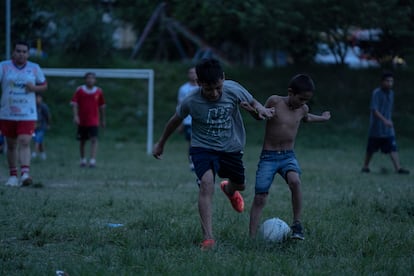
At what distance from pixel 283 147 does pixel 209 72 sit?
0.99m

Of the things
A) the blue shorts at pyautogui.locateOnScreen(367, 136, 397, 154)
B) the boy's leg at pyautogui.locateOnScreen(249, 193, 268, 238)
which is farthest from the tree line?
the boy's leg at pyautogui.locateOnScreen(249, 193, 268, 238)

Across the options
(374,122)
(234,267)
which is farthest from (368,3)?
(234,267)

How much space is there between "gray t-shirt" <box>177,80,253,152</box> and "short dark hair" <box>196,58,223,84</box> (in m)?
0.27

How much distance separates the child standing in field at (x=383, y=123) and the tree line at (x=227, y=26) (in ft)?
26.3

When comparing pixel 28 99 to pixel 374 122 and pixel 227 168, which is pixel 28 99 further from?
pixel 374 122

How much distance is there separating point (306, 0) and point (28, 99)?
43.3 ft

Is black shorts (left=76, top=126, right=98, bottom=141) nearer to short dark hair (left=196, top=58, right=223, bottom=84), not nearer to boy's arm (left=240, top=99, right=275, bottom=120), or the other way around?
boy's arm (left=240, top=99, right=275, bottom=120)

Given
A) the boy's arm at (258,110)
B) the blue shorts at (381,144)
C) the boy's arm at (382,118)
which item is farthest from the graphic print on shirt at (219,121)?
the blue shorts at (381,144)

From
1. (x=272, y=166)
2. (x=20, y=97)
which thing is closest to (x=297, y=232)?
(x=272, y=166)

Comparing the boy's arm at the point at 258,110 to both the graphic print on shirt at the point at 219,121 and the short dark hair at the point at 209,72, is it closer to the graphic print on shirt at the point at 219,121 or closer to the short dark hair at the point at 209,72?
the graphic print on shirt at the point at 219,121

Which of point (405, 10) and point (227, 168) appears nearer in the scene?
point (227, 168)

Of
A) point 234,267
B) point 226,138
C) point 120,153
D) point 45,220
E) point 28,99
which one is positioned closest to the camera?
point 234,267

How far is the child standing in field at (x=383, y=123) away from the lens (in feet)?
42.6

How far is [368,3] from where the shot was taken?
20484 millimetres
